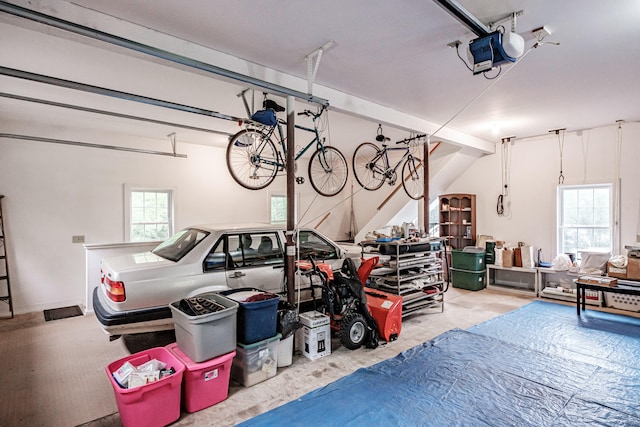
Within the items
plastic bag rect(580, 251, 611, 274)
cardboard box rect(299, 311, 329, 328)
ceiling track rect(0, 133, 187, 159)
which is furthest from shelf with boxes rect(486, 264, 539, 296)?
ceiling track rect(0, 133, 187, 159)

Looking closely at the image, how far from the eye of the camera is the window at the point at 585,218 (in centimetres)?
578

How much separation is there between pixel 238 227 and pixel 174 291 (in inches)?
39.8

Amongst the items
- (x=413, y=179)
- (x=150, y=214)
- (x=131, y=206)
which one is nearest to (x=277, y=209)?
(x=150, y=214)

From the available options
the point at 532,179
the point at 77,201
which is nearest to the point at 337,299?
the point at 77,201

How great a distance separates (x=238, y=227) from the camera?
13.0 feet

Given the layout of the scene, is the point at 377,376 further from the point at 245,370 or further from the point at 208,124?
the point at 208,124

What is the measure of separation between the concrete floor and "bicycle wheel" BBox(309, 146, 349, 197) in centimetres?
216

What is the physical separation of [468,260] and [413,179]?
1.89 metres

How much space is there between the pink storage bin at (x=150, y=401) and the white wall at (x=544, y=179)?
661 centimetres

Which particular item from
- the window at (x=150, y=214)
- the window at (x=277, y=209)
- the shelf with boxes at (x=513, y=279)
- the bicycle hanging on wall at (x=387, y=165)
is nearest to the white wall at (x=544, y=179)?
the shelf with boxes at (x=513, y=279)

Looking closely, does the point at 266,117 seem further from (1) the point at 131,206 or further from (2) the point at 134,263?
(1) the point at 131,206

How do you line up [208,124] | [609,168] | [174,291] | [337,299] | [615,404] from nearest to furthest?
[615,404], [174,291], [337,299], [208,124], [609,168]

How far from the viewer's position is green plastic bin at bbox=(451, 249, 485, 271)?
638 cm

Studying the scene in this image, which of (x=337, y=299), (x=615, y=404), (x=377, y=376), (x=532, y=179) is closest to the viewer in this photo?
(x=615, y=404)
